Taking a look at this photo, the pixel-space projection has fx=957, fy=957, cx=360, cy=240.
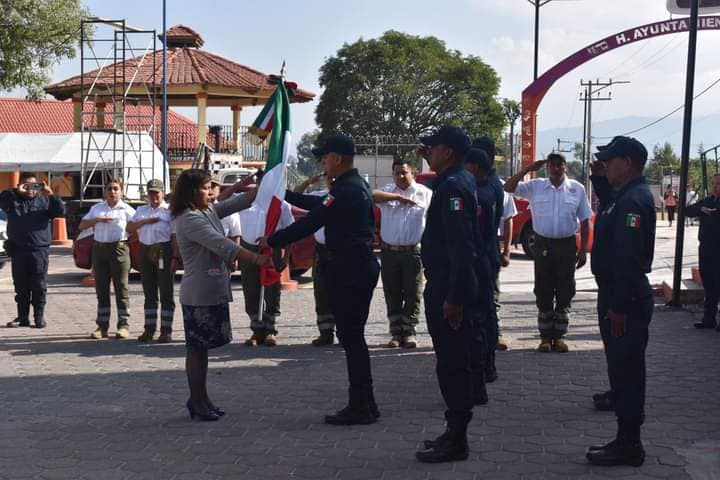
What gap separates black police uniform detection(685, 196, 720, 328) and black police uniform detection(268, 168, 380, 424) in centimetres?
573

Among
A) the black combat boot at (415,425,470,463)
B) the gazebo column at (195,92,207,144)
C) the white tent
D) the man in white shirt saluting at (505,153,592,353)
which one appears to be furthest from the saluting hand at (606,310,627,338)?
the gazebo column at (195,92,207,144)

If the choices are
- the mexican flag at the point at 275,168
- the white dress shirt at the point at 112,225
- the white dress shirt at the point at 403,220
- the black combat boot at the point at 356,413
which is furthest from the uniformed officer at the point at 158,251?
the black combat boot at the point at 356,413

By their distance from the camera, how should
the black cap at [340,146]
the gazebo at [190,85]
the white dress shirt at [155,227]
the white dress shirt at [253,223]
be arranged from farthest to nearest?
the gazebo at [190,85]
the white dress shirt at [155,227]
the white dress shirt at [253,223]
the black cap at [340,146]

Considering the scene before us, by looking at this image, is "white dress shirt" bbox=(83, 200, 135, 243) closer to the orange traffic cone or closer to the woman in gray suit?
Result: the woman in gray suit

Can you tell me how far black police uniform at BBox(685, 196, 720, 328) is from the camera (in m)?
11.0

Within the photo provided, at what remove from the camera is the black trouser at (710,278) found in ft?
36.1

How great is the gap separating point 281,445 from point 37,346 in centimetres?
502

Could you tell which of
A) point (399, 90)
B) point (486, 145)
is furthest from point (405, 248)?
point (399, 90)

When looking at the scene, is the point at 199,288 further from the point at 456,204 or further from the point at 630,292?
the point at 630,292

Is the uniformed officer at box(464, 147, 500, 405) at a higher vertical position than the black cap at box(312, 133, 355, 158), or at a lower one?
lower

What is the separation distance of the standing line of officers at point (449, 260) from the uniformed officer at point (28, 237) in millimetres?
1482

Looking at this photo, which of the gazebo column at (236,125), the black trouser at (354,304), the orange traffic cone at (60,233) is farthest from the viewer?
the gazebo column at (236,125)

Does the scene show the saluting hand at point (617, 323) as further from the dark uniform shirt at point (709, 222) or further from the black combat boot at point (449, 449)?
the dark uniform shirt at point (709, 222)

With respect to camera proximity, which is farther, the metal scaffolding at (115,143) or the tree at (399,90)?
the tree at (399,90)
